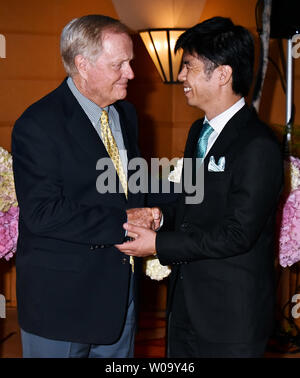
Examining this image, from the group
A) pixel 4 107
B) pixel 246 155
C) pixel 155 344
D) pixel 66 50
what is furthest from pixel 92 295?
pixel 4 107

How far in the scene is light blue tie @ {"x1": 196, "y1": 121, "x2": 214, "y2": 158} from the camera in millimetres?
2145

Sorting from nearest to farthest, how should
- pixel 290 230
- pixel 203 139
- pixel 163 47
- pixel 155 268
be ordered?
pixel 203 139 < pixel 155 268 < pixel 290 230 < pixel 163 47

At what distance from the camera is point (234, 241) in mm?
1930

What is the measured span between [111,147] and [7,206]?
726mm

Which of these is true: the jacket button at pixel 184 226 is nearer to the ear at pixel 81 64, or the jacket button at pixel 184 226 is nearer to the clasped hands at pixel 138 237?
the clasped hands at pixel 138 237

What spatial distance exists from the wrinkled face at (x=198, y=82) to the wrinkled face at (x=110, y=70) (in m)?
0.22

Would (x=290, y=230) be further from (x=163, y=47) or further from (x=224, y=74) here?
(x=163, y=47)

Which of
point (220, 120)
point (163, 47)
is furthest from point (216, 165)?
point (163, 47)

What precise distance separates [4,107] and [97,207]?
114 inches

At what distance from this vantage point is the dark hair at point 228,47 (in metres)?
2.03

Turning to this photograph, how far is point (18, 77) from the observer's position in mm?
4734

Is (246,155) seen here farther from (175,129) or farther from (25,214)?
(175,129)

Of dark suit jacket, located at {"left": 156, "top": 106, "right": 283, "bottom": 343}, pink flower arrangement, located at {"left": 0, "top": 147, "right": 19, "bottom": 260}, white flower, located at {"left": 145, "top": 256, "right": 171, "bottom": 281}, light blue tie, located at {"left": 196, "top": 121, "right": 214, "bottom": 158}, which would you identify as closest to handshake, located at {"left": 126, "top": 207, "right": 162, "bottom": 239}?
dark suit jacket, located at {"left": 156, "top": 106, "right": 283, "bottom": 343}

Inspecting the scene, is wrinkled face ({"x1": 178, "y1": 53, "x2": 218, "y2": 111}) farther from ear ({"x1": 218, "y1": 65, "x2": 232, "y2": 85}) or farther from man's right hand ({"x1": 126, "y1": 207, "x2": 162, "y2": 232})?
man's right hand ({"x1": 126, "y1": 207, "x2": 162, "y2": 232})
